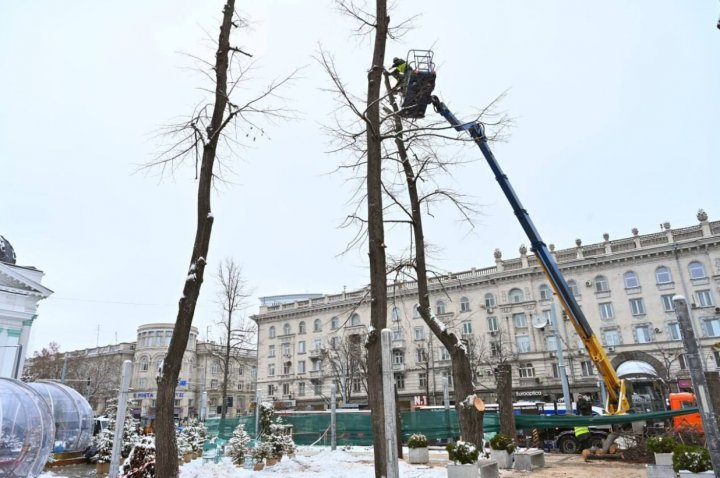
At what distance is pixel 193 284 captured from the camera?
8797mm

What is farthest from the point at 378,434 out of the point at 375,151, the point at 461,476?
the point at 375,151

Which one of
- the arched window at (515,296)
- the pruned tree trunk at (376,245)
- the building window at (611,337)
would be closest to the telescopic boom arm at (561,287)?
the pruned tree trunk at (376,245)

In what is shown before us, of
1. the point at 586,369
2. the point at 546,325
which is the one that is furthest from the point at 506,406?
the point at 586,369

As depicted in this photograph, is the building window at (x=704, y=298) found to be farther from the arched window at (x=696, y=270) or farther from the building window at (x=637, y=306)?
the building window at (x=637, y=306)

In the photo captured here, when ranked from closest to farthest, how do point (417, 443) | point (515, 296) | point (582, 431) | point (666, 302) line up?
point (417, 443)
point (582, 431)
point (666, 302)
point (515, 296)

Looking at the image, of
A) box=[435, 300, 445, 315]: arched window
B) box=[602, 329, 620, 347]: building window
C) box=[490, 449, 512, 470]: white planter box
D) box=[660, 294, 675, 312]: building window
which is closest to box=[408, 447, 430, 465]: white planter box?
box=[490, 449, 512, 470]: white planter box

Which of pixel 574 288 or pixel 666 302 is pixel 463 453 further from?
pixel 666 302

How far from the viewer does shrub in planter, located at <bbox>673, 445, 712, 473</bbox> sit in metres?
8.86

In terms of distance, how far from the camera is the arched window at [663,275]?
38.3 m

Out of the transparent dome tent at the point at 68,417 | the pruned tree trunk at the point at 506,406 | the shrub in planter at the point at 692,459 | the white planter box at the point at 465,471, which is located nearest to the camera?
the shrub in planter at the point at 692,459

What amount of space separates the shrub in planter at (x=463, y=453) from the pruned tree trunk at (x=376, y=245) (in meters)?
2.55

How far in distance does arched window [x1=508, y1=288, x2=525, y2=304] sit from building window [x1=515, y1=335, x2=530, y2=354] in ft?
10.7

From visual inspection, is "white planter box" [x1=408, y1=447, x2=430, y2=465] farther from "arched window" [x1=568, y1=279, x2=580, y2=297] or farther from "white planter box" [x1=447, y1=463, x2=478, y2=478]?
"arched window" [x1=568, y1=279, x2=580, y2=297]

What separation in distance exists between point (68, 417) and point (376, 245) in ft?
52.1
